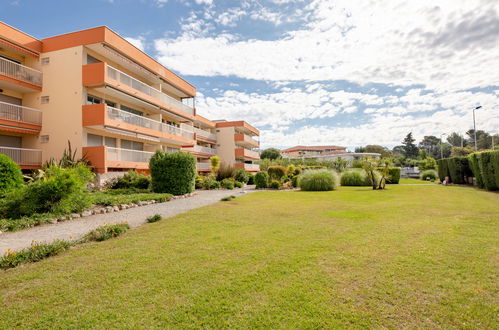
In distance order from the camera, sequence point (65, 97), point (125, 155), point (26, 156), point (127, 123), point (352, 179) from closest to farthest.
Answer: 1. point (26, 156)
2. point (65, 97)
3. point (125, 155)
4. point (127, 123)
5. point (352, 179)

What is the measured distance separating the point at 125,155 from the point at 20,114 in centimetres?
630

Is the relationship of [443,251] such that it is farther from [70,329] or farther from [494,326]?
[70,329]

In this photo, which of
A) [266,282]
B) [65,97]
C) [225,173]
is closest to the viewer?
[266,282]

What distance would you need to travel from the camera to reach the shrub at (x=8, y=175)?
9.55 meters

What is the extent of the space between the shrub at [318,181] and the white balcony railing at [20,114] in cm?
1867

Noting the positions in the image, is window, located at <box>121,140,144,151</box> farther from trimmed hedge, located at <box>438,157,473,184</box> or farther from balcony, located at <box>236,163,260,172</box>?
trimmed hedge, located at <box>438,157,473,184</box>

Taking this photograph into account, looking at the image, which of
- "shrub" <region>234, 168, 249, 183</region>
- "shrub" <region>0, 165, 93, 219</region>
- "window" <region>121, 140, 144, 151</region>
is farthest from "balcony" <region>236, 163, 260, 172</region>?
"shrub" <region>0, 165, 93, 219</region>

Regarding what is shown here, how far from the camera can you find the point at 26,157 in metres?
16.2

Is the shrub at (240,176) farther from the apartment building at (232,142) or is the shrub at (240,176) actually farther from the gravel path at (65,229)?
the gravel path at (65,229)

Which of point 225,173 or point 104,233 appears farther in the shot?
point 225,173

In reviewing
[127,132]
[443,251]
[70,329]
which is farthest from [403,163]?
[70,329]

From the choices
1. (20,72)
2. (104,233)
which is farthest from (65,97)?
(104,233)

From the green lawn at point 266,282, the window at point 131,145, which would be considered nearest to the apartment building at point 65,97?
the window at point 131,145

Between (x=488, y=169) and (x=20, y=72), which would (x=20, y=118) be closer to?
(x=20, y=72)
